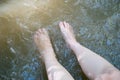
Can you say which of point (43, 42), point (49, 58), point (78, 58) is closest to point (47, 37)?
point (43, 42)

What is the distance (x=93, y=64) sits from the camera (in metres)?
2.50

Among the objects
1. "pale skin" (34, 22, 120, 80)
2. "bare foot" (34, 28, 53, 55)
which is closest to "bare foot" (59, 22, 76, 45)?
"pale skin" (34, 22, 120, 80)

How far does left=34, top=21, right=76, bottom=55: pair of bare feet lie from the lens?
2.88 m

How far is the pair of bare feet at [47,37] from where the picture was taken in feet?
9.45

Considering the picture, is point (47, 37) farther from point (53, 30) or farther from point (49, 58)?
point (49, 58)

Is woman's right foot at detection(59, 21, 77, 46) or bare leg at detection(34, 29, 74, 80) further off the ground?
woman's right foot at detection(59, 21, 77, 46)

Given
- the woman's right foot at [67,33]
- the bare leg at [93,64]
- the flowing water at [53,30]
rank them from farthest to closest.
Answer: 1. the woman's right foot at [67,33]
2. the flowing water at [53,30]
3. the bare leg at [93,64]

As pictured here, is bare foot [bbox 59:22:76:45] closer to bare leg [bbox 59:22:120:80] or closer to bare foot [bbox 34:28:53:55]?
bare leg [bbox 59:22:120:80]

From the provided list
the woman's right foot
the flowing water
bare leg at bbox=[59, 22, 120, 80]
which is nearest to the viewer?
bare leg at bbox=[59, 22, 120, 80]

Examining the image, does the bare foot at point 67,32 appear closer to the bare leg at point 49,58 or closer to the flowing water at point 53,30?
the flowing water at point 53,30

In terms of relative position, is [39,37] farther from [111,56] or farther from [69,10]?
[111,56]

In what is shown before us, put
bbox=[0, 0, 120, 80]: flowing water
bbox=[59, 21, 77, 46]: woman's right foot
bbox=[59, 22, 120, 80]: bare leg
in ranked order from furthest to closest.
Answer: bbox=[59, 21, 77, 46]: woman's right foot, bbox=[0, 0, 120, 80]: flowing water, bbox=[59, 22, 120, 80]: bare leg

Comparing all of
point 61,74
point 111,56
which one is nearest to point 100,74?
point 61,74

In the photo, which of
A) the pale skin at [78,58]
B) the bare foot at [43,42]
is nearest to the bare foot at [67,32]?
the pale skin at [78,58]
